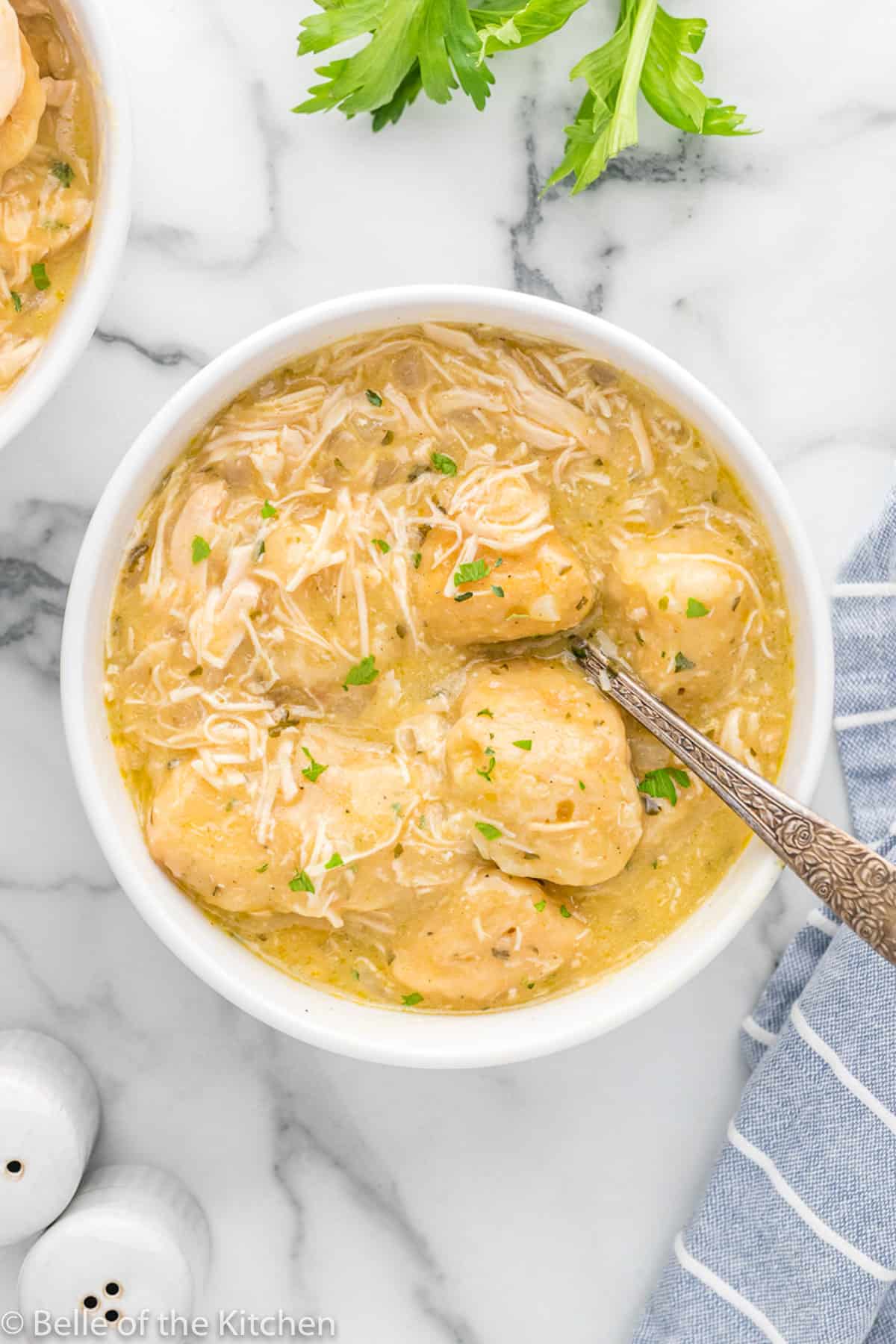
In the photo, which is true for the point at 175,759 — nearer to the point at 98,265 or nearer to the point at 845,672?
the point at 98,265

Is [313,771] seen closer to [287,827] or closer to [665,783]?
[287,827]

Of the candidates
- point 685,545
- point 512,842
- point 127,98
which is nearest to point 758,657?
point 685,545

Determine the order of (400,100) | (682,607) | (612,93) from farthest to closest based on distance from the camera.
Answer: (400,100)
(612,93)
(682,607)

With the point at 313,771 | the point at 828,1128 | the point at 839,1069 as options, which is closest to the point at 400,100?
the point at 313,771

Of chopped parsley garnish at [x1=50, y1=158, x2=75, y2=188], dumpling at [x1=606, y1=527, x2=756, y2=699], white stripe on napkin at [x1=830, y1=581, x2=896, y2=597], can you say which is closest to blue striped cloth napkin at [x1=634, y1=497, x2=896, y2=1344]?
white stripe on napkin at [x1=830, y1=581, x2=896, y2=597]

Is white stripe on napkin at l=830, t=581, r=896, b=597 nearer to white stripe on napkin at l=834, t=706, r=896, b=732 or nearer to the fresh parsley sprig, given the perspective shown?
white stripe on napkin at l=834, t=706, r=896, b=732

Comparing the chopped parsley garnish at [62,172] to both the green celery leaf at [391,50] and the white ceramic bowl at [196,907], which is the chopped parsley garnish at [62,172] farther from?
the green celery leaf at [391,50]
